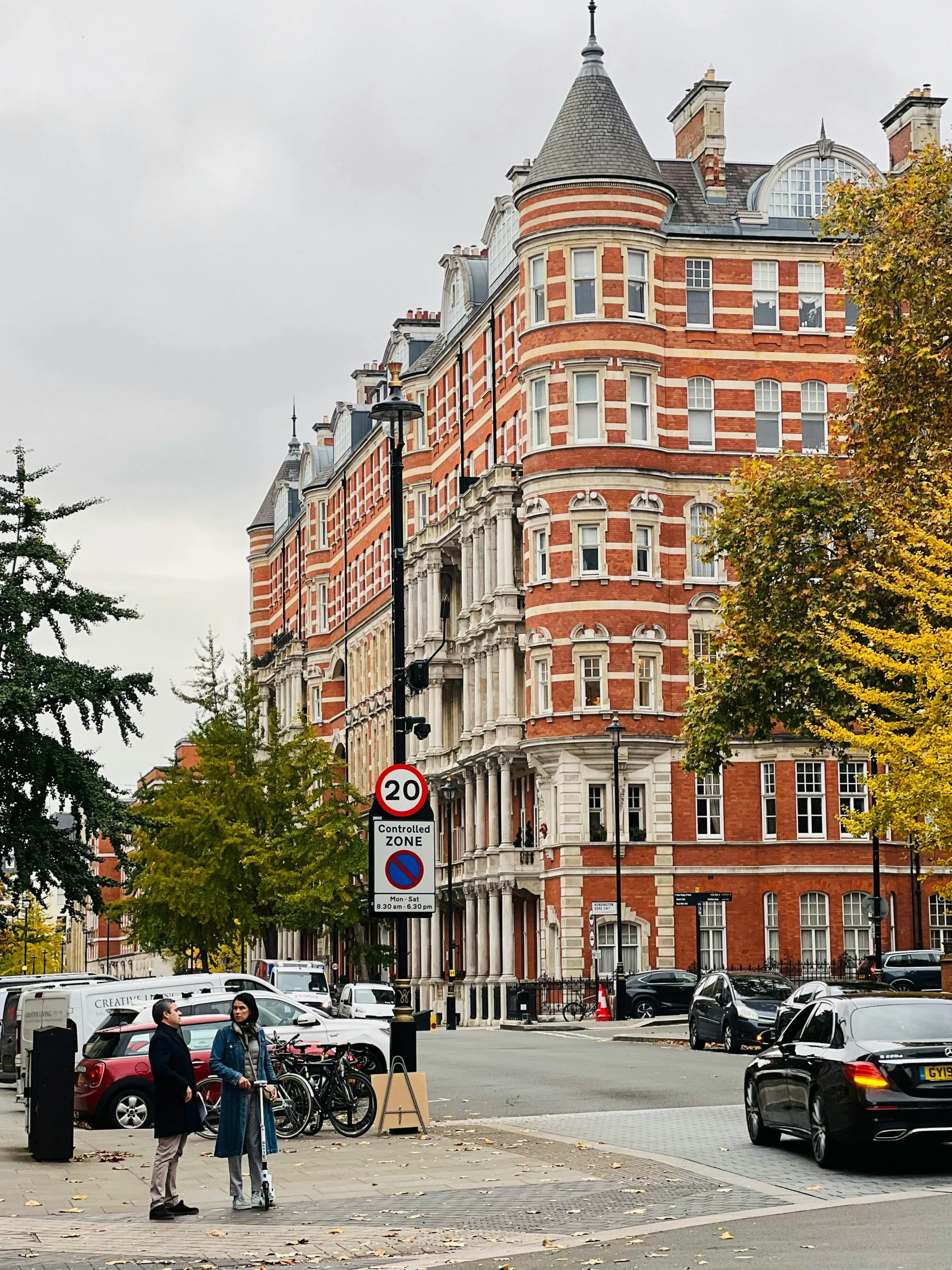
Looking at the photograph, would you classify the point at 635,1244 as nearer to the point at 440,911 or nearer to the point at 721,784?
the point at 721,784

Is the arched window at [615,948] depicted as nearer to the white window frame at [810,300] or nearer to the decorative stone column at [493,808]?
the decorative stone column at [493,808]

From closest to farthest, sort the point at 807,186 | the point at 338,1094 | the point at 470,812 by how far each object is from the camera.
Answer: the point at 338,1094
the point at 807,186
the point at 470,812

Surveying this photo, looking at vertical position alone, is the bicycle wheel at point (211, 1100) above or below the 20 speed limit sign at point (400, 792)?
below

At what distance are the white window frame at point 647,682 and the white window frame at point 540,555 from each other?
389cm

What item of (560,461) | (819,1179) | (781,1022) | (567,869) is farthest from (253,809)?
(819,1179)

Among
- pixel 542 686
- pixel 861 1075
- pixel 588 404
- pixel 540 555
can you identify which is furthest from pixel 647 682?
pixel 861 1075

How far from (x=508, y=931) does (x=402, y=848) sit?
42789 millimetres

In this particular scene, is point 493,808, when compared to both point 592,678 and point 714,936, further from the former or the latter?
point 714,936

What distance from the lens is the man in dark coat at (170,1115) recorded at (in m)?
15.7

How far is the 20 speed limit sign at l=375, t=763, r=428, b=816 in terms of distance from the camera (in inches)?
885

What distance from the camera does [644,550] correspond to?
63.5 meters

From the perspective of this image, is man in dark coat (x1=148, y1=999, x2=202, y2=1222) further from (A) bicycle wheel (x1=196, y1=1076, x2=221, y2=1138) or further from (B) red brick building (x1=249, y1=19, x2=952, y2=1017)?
(B) red brick building (x1=249, y1=19, x2=952, y2=1017)

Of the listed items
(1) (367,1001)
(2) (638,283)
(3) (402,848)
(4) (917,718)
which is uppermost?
(2) (638,283)

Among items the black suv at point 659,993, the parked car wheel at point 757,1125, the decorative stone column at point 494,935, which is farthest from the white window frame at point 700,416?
the parked car wheel at point 757,1125
